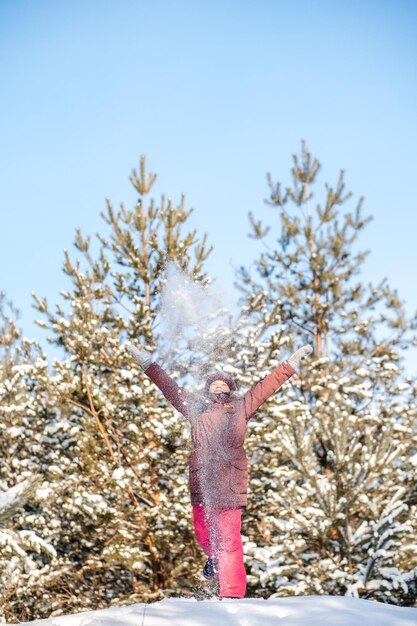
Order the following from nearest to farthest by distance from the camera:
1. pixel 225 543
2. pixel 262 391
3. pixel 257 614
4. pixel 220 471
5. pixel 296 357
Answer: pixel 257 614, pixel 225 543, pixel 220 471, pixel 262 391, pixel 296 357

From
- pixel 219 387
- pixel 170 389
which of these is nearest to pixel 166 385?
pixel 170 389

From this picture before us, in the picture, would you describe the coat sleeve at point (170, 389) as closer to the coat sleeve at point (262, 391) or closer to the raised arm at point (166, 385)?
the raised arm at point (166, 385)

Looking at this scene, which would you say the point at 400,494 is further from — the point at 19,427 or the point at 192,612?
the point at 19,427

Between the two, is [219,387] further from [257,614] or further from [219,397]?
[257,614]

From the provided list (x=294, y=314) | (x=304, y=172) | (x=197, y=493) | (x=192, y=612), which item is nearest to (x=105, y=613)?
(x=192, y=612)

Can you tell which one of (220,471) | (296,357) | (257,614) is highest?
(296,357)

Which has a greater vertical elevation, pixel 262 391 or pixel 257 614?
pixel 262 391

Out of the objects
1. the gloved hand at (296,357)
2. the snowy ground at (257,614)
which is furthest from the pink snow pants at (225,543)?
the gloved hand at (296,357)

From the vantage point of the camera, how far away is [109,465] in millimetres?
8547

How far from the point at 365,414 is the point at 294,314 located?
3311mm

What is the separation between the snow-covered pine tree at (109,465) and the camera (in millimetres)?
8383

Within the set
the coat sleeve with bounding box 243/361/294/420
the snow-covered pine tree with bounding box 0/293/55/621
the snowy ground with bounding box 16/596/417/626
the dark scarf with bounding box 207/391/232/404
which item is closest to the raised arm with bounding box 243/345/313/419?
the coat sleeve with bounding box 243/361/294/420

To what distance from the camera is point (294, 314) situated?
42.9 feet

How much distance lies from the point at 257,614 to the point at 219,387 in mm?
1977
